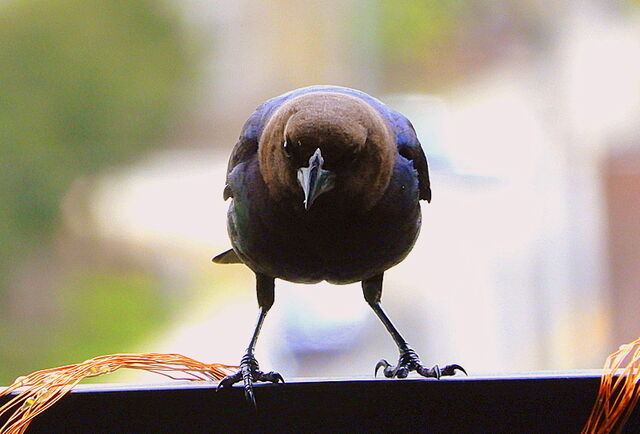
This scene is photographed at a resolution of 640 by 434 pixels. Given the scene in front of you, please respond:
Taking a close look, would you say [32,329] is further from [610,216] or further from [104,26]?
[610,216]

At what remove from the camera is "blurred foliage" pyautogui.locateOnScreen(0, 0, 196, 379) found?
2525mm

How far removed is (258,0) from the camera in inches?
105

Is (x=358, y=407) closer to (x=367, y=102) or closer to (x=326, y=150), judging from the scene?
(x=326, y=150)

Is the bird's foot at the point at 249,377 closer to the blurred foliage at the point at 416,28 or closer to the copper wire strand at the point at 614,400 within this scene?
the copper wire strand at the point at 614,400

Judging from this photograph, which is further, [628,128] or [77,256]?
[628,128]

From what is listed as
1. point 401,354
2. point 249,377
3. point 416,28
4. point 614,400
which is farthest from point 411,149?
point 416,28

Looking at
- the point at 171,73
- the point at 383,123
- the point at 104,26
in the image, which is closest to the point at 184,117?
the point at 171,73

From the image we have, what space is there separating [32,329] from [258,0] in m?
1.10

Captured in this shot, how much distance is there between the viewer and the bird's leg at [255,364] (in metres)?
1.40

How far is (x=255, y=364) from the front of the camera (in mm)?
1759

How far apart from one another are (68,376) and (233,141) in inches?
46.6

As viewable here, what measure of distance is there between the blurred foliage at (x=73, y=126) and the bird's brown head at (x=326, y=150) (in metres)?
1.03

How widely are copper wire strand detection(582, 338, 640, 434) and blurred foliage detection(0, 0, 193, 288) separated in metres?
1.65

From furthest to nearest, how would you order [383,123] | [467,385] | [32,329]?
[32,329] < [383,123] < [467,385]
